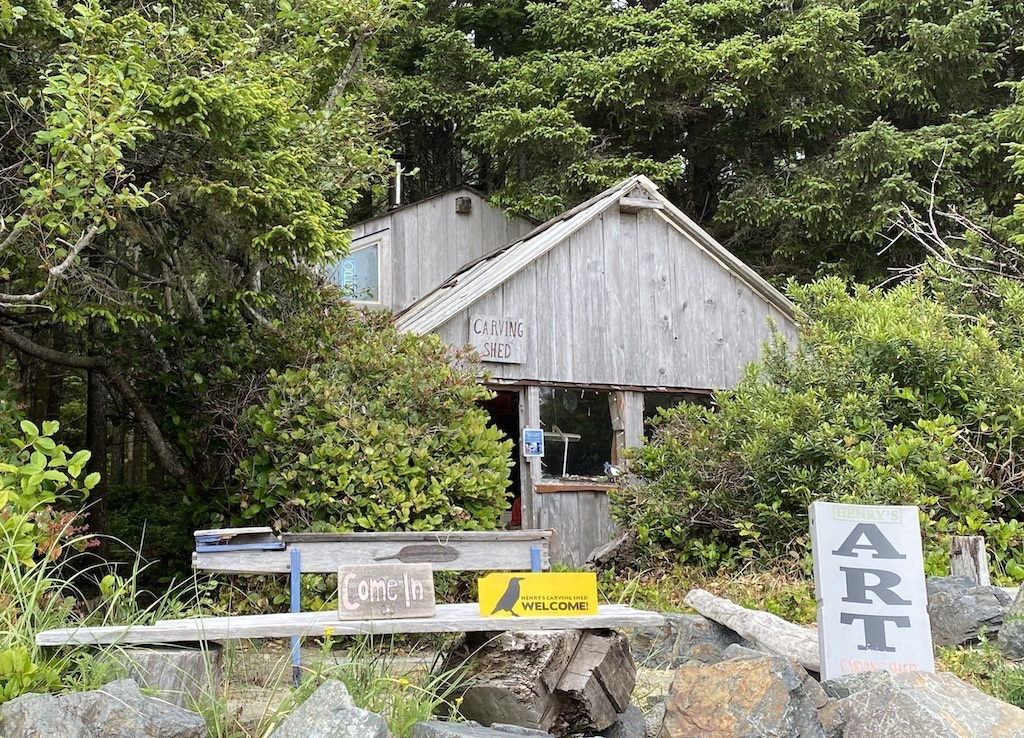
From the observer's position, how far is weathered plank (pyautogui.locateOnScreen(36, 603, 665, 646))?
376cm

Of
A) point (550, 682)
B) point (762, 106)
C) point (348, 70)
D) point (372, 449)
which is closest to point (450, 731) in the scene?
point (550, 682)

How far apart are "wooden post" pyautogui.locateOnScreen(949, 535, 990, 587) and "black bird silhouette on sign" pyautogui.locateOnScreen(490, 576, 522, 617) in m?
4.15

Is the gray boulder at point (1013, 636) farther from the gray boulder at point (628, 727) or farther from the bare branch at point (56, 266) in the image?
the bare branch at point (56, 266)

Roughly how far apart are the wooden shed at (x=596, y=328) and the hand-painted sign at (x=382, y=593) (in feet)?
21.0

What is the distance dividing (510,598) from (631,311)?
807 cm

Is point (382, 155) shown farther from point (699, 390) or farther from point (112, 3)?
point (699, 390)

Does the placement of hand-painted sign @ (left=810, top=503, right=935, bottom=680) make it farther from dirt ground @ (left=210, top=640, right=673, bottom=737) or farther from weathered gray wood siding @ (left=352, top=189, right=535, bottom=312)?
weathered gray wood siding @ (left=352, top=189, right=535, bottom=312)

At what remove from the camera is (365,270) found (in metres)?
14.6

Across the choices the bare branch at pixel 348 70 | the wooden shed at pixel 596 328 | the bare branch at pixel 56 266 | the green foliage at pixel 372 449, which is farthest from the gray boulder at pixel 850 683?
the bare branch at pixel 348 70

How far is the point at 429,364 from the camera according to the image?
8.45 meters

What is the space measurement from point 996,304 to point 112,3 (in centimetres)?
1015

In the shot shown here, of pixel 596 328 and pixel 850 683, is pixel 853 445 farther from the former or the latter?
pixel 850 683

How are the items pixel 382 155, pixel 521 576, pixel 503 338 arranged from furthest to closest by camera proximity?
1. pixel 503 338
2. pixel 382 155
3. pixel 521 576

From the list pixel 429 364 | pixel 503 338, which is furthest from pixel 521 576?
pixel 503 338
